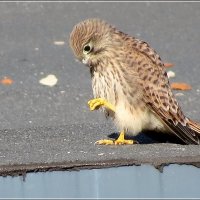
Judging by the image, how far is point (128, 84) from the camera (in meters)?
7.20

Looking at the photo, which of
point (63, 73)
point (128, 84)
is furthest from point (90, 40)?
point (63, 73)

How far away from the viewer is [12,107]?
8531 millimetres

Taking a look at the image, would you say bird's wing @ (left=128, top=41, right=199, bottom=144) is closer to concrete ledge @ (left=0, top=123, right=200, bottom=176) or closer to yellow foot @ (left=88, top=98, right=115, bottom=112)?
concrete ledge @ (left=0, top=123, right=200, bottom=176)

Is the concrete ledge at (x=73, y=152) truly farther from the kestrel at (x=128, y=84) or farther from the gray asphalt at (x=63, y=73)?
the kestrel at (x=128, y=84)

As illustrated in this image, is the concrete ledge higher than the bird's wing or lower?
lower

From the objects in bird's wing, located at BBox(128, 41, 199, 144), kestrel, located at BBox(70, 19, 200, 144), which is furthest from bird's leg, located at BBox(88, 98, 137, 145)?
bird's wing, located at BBox(128, 41, 199, 144)

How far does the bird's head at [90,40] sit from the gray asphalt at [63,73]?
A: 2.30 ft

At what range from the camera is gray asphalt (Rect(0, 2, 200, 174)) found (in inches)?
288

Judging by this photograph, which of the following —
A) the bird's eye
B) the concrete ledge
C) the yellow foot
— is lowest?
the concrete ledge

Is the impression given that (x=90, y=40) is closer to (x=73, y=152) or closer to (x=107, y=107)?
(x=107, y=107)

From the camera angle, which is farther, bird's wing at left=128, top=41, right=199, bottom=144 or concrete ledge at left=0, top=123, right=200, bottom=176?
bird's wing at left=128, top=41, right=199, bottom=144

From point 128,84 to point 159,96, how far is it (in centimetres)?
26

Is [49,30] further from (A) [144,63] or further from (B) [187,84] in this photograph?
(A) [144,63]

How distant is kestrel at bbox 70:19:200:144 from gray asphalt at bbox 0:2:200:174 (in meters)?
0.19
